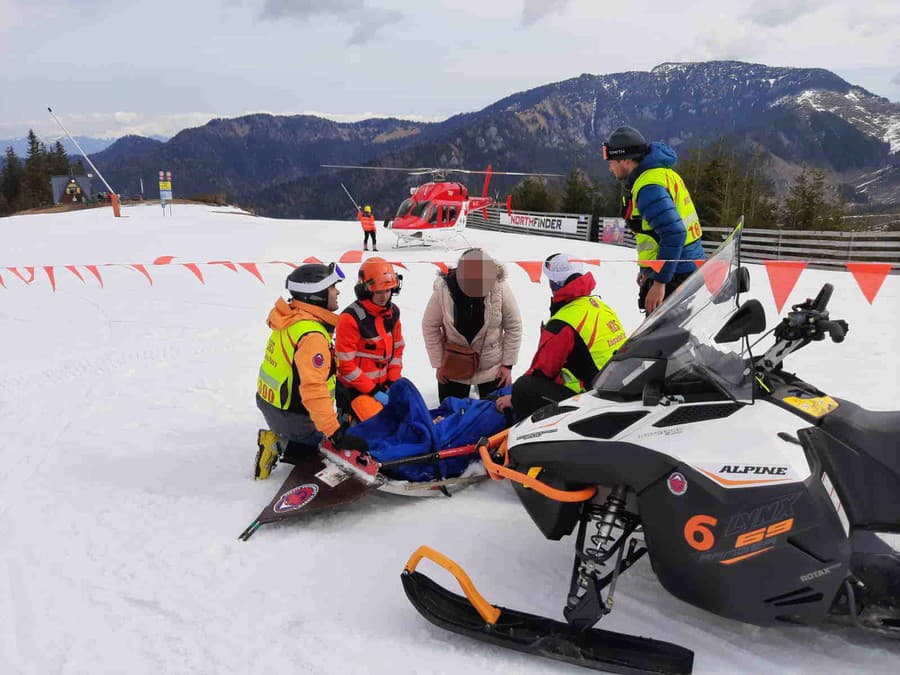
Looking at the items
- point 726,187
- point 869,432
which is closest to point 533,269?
point 869,432

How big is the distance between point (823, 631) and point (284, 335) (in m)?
3.08

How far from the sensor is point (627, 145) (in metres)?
4.18

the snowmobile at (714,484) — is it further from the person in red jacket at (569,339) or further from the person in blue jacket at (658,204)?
the person in blue jacket at (658,204)

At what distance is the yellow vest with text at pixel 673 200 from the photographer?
13.6 ft

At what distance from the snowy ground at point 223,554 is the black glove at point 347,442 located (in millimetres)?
401

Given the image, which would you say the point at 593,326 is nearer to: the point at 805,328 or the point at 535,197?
the point at 805,328

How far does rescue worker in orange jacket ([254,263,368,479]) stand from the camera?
12.0 feet

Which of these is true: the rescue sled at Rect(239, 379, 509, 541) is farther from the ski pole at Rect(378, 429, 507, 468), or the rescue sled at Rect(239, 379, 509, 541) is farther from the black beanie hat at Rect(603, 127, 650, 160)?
the black beanie hat at Rect(603, 127, 650, 160)

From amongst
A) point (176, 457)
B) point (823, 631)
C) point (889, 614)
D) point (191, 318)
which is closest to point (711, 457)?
point (889, 614)

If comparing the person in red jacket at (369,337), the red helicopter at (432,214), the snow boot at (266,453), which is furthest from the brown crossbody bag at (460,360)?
the red helicopter at (432,214)

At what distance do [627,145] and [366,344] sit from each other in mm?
2212

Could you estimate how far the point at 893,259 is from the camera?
13969 millimetres

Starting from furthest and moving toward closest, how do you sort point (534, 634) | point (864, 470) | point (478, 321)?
1. point (478, 321)
2. point (534, 634)
3. point (864, 470)

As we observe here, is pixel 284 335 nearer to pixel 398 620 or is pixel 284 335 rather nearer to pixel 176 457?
pixel 176 457
